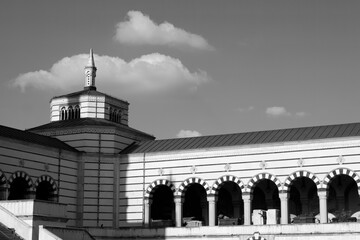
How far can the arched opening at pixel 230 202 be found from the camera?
165ft

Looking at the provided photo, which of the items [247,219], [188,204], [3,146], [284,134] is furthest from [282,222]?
[3,146]

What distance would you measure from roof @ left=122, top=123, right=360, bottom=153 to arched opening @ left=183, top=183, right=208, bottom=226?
3.14 m

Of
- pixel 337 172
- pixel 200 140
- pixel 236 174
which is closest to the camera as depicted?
pixel 337 172

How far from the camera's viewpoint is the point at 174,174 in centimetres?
4828

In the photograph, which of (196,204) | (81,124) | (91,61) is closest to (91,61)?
(91,61)

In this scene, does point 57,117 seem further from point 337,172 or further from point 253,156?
point 337,172

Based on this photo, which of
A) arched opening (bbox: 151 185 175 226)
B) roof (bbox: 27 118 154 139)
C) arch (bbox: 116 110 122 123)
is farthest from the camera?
arch (bbox: 116 110 122 123)

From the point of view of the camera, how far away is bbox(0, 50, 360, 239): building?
43.7 metres

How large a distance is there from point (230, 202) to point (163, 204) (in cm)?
459

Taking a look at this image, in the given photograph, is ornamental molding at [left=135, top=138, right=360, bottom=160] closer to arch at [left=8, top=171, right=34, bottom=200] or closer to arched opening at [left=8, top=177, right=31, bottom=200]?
arch at [left=8, top=171, right=34, bottom=200]

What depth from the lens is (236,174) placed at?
1820 inches

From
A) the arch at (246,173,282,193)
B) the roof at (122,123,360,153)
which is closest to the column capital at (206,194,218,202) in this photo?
the arch at (246,173,282,193)

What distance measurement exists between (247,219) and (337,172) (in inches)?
236

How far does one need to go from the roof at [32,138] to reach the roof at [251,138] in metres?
4.37
